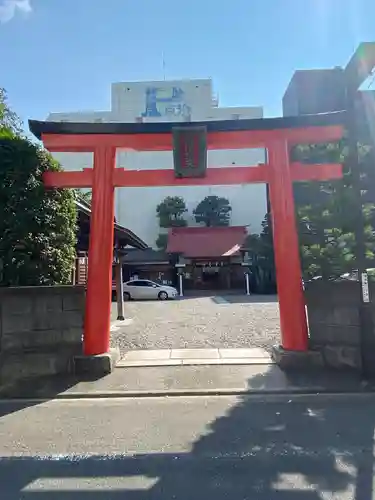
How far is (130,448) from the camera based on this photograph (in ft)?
13.3

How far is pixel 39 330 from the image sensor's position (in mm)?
6789

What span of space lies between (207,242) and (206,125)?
1033 inches

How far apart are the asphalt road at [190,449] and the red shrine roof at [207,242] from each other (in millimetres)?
26244

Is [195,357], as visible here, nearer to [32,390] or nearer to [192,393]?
[192,393]

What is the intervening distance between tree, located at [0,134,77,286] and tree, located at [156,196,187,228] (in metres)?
36.5

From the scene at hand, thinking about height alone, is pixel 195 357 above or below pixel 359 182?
below

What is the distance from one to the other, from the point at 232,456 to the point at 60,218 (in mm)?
5252

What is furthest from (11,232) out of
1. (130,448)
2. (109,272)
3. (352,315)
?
(352,315)

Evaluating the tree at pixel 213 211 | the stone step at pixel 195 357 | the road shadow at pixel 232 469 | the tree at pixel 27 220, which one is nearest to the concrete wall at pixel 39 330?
the tree at pixel 27 220

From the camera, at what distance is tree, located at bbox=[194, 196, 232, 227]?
147 feet

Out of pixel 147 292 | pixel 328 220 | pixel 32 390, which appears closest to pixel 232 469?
pixel 32 390

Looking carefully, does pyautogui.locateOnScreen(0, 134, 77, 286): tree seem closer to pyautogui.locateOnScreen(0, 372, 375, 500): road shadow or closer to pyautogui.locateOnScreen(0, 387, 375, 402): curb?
pyautogui.locateOnScreen(0, 387, 375, 402): curb

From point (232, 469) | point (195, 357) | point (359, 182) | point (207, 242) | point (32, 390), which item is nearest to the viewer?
point (232, 469)

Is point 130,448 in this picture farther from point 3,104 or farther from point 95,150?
point 3,104
